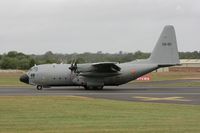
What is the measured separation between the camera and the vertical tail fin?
1672 inches

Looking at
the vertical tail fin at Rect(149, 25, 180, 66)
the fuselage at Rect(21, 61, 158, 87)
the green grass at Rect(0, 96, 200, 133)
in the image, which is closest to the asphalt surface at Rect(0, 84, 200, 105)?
the fuselage at Rect(21, 61, 158, 87)

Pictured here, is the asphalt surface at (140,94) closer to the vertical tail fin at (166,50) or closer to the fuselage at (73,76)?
the fuselage at (73,76)

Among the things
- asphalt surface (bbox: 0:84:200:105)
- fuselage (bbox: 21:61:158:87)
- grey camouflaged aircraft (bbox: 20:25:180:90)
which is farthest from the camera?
fuselage (bbox: 21:61:158:87)

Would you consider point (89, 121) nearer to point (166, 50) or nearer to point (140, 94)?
point (140, 94)

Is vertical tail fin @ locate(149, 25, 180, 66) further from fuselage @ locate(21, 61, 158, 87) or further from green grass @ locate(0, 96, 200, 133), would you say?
green grass @ locate(0, 96, 200, 133)

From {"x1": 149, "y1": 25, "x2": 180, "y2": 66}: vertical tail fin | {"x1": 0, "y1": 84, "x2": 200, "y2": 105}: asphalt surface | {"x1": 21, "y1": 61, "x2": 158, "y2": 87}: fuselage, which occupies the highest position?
{"x1": 149, "y1": 25, "x2": 180, "y2": 66}: vertical tail fin

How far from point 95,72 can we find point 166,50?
734 cm

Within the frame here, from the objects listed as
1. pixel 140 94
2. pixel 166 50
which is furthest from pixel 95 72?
pixel 140 94

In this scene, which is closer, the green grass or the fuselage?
the green grass

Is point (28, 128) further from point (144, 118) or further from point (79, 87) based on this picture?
point (79, 87)

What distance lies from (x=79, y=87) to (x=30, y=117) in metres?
28.5

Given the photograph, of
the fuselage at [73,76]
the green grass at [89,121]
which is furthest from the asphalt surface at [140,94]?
the green grass at [89,121]

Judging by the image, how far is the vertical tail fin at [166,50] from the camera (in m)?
42.5

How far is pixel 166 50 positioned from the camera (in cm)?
4262
